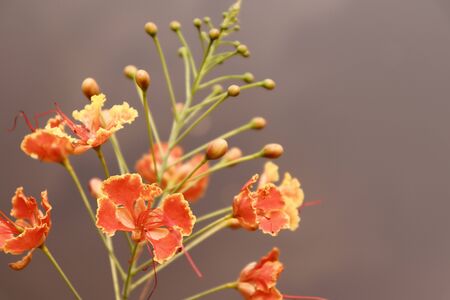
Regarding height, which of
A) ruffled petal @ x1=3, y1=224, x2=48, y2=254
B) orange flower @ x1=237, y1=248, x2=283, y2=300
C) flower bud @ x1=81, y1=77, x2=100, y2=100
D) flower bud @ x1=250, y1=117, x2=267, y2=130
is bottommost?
orange flower @ x1=237, y1=248, x2=283, y2=300

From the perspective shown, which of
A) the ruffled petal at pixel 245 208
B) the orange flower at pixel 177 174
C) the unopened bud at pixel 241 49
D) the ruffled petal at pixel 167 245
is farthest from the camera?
the orange flower at pixel 177 174

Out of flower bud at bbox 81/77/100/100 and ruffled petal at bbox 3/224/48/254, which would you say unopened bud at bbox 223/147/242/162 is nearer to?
flower bud at bbox 81/77/100/100

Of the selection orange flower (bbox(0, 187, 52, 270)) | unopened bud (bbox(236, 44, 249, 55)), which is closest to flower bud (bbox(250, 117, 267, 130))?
unopened bud (bbox(236, 44, 249, 55))

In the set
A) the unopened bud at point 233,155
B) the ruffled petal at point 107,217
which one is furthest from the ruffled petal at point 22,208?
the unopened bud at point 233,155

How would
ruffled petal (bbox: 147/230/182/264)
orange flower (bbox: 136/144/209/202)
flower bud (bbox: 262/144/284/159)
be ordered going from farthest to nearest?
orange flower (bbox: 136/144/209/202) → flower bud (bbox: 262/144/284/159) → ruffled petal (bbox: 147/230/182/264)

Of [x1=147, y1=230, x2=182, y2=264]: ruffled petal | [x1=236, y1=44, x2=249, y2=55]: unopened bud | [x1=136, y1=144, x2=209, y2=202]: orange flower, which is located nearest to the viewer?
[x1=147, y1=230, x2=182, y2=264]: ruffled petal

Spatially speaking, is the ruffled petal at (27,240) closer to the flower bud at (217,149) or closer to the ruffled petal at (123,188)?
the ruffled petal at (123,188)

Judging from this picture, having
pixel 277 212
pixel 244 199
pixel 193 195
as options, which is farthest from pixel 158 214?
pixel 193 195

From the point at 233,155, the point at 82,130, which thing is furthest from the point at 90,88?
the point at 233,155
